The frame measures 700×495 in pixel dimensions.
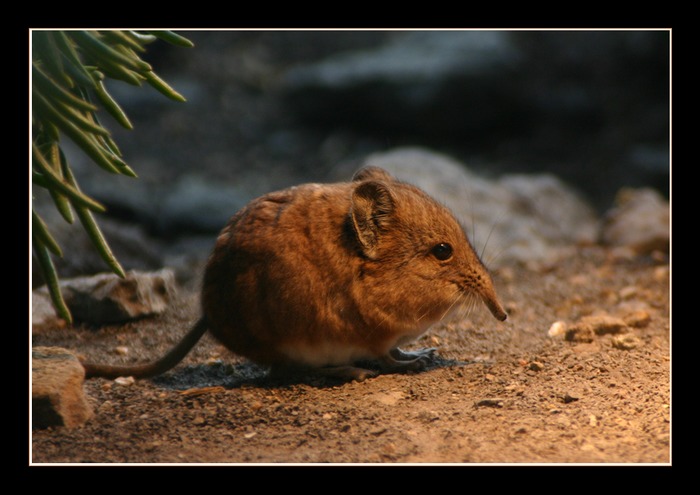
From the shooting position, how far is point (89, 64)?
13.0 ft

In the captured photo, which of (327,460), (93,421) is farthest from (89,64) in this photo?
(327,460)

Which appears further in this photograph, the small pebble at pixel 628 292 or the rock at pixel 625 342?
the small pebble at pixel 628 292

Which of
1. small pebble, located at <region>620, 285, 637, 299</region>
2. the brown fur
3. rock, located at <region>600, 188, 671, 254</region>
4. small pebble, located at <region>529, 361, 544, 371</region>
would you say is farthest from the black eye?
rock, located at <region>600, 188, 671, 254</region>

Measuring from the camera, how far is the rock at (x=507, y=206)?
7359 mm

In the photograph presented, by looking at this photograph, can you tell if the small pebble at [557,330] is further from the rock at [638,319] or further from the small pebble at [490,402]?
the small pebble at [490,402]

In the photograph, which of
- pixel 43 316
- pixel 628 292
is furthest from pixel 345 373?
pixel 628 292

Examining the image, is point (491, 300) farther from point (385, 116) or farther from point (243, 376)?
point (385, 116)

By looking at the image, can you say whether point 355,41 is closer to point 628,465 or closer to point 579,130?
point 579,130

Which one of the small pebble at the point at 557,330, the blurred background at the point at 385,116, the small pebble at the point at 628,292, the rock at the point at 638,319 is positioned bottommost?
the small pebble at the point at 557,330

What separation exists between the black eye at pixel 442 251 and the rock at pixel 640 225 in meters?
3.56

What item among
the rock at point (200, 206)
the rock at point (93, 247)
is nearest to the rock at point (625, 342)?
the rock at point (93, 247)

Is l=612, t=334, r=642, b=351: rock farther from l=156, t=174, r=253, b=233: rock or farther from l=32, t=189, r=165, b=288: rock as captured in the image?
l=156, t=174, r=253, b=233: rock

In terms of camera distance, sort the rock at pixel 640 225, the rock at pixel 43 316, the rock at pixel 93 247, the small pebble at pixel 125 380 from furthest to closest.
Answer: the rock at pixel 640 225 < the rock at pixel 93 247 < the rock at pixel 43 316 < the small pebble at pixel 125 380

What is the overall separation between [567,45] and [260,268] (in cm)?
651
